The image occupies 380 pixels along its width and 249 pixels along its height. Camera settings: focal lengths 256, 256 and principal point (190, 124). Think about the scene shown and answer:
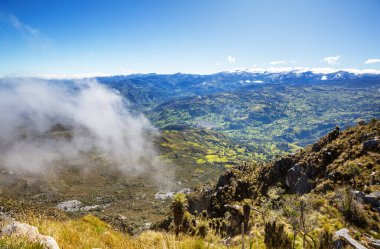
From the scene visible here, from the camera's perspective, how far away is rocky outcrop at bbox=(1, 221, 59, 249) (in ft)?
16.1

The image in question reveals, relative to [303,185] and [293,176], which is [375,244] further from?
[293,176]

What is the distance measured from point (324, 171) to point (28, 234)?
44.1m

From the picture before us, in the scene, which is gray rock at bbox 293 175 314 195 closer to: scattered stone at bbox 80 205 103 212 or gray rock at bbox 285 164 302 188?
gray rock at bbox 285 164 302 188

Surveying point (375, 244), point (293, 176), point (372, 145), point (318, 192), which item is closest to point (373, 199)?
point (375, 244)

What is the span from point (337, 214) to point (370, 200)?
13.4 feet

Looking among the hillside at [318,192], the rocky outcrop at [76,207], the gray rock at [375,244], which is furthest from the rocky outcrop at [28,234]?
the rocky outcrop at [76,207]

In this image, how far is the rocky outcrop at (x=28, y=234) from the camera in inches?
193

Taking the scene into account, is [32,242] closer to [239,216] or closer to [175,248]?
[175,248]

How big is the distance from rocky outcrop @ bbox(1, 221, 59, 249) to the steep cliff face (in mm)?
30040

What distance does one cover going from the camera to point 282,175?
54.1m

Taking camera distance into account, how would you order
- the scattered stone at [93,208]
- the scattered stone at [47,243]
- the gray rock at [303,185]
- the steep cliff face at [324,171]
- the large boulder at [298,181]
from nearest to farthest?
the scattered stone at [47,243]
the steep cliff face at [324,171]
the gray rock at [303,185]
the large boulder at [298,181]
the scattered stone at [93,208]

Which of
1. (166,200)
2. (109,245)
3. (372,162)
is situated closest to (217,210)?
(372,162)

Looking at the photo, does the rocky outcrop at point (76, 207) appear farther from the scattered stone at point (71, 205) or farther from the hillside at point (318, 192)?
the hillside at point (318, 192)

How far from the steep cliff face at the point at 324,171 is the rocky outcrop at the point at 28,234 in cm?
3004
